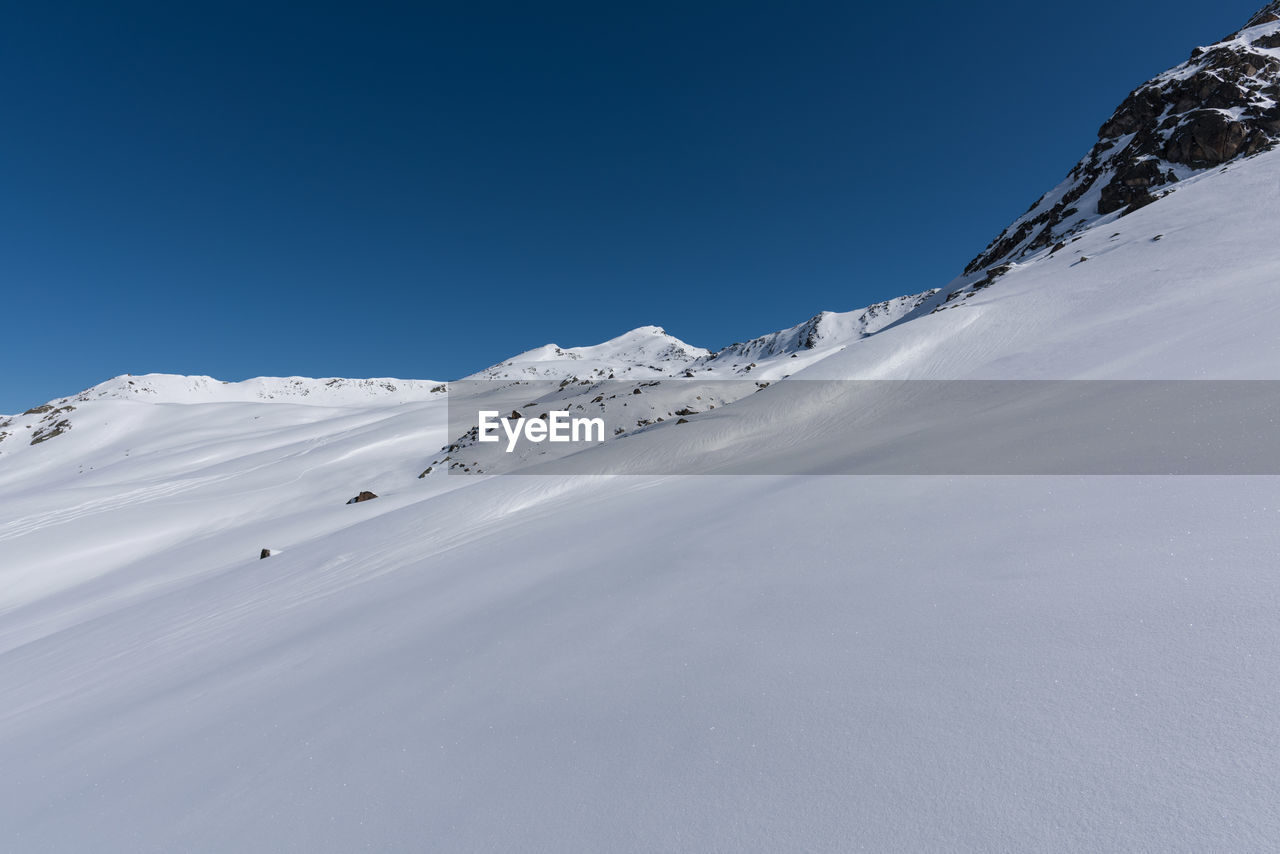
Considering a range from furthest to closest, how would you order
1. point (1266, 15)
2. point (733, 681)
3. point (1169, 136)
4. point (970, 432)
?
point (1266, 15)
point (1169, 136)
point (970, 432)
point (733, 681)

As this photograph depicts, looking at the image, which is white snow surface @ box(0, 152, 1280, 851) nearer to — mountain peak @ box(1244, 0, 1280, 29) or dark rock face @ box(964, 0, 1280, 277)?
dark rock face @ box(964, 0, 1280, 277)

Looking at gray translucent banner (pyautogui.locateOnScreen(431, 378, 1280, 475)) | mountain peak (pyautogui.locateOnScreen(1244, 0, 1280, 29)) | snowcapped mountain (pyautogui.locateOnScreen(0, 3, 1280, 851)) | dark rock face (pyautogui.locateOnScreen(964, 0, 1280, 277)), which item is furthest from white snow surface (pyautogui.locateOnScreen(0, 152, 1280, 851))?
mountain peak (pyautogui.locateOnScreen(1244, 0, 1280, 29))

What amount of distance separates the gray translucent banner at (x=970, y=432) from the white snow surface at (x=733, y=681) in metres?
0.41

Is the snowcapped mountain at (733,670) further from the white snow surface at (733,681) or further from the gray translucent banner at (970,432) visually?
the gray translucent banner at (970,432)

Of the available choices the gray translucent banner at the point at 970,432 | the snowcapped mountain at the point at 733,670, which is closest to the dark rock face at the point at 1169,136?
the gray translucent banner at the point at 970,432

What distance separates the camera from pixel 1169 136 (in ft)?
103

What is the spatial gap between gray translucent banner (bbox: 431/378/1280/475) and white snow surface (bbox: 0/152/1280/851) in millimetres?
407

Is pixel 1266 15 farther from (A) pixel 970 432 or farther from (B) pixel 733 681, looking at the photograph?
(B) pixel 733 681

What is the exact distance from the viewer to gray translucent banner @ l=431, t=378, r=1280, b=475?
394cm

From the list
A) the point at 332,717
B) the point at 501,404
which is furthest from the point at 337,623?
the point at 501,404

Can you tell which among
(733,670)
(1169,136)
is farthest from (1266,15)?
(733,670)

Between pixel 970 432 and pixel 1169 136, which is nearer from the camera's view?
pixel 970 432

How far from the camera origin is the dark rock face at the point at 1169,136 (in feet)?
93.9

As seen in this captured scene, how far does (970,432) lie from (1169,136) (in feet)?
138
